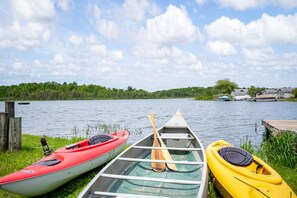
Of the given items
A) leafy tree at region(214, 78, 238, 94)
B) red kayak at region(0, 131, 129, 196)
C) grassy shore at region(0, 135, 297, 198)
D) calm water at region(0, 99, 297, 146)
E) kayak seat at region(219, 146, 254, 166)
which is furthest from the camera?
leafy tree at region(214, 78, 238, 94)

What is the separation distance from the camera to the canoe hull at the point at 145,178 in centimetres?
416

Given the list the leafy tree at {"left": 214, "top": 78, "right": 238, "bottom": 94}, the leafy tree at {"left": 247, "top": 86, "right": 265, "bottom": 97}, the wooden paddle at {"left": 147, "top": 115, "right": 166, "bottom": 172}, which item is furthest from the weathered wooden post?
the leafy tree at {"left": 214, "top": 78, "right": 238, "bottom": 94}

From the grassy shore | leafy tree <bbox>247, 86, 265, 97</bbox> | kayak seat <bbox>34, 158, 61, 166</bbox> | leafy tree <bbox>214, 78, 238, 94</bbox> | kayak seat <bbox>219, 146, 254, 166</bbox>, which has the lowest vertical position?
the grassy shore

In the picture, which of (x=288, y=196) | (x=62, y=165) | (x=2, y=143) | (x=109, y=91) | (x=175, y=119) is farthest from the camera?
(x=109, y=91)

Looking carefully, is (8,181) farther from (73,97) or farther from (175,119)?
(73,97)

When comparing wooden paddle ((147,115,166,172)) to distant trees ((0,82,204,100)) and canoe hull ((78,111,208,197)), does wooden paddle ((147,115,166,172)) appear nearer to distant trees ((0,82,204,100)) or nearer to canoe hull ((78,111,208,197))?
canoe hull ((78,111,208,197))

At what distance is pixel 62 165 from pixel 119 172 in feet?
3.57

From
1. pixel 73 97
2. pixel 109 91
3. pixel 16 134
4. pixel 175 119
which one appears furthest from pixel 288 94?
pixel 16 134

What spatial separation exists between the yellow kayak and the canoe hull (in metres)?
0.32

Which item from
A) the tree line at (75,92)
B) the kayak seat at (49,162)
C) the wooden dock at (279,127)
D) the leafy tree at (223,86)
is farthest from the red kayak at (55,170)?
the leafy tree at (223,86)

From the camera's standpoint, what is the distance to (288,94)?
95188mm

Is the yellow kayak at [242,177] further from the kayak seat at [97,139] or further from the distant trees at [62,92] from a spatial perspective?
the distant trees at [62,92]

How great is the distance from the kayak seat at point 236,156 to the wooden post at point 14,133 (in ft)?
18.6

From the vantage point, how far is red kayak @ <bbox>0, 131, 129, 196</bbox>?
434 cm
